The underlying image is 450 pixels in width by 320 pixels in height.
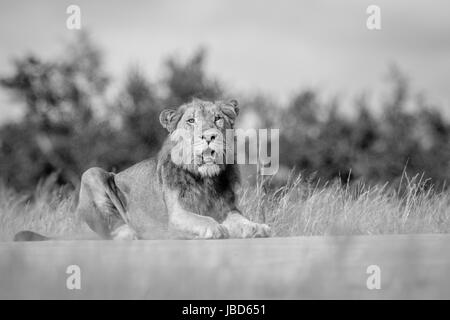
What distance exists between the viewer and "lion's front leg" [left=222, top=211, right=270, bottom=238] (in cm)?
639

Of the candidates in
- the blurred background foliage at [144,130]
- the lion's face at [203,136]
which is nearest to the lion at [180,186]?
the lion's face at [203,136]

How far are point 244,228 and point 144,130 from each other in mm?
21395

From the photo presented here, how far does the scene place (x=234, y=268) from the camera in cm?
489

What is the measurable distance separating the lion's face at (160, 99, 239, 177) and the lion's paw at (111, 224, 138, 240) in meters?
0.80

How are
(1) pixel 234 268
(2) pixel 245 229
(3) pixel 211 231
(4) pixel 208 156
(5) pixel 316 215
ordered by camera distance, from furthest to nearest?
(5) pixel 316 215, (4) pixel 208 156, (2) pixel 245 229, (3) pixel 211 231, (1) pixel 234 268

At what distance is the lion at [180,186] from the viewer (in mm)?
6949

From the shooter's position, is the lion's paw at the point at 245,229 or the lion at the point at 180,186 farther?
the lion at the point at 180,186

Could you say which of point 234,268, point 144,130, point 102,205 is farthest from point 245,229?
point 144,130

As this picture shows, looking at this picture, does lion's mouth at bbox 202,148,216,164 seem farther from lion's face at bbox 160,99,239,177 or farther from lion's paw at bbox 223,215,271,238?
lion's paw at bbox 223,215,271,238

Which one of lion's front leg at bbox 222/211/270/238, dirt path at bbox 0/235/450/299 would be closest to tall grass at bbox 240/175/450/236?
lion's front leg at bbox 222/211/270/238

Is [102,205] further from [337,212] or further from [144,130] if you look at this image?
[144,130]

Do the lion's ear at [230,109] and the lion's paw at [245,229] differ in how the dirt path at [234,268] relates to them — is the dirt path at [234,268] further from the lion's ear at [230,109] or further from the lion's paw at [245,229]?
the lion's ear at [230,109]

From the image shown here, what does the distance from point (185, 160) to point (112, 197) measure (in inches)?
37.5

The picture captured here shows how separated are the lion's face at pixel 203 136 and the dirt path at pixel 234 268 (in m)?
1.81
